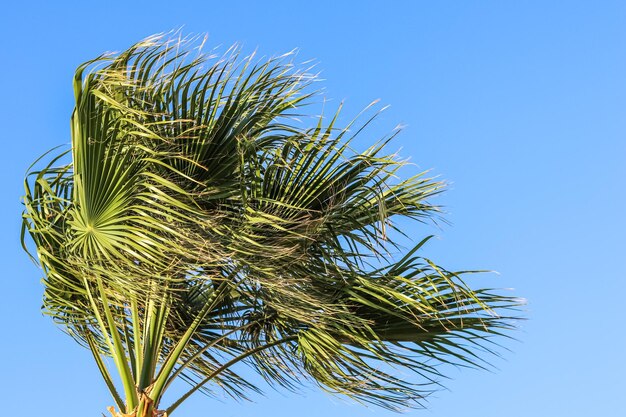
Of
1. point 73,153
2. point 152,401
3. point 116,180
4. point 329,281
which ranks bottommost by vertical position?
point 152,401

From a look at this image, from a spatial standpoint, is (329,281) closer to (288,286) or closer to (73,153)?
(288,286)

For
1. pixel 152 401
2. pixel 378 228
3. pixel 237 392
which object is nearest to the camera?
pixel 152 401

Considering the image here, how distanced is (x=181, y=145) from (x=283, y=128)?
681 millimetres

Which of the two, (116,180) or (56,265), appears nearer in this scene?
(116,180)

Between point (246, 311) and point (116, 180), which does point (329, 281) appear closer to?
point (246, 311)

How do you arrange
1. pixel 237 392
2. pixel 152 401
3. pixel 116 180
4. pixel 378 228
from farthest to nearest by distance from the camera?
1. pixel 237 392
2. pixel 378 228
3. pixel 152 401
4. pixel 116 180

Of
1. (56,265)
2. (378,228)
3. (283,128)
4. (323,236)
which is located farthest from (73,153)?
(378,228)

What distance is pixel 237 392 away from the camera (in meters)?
6.21

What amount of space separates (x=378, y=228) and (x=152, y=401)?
1.84 metres

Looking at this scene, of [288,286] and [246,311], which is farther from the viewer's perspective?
[246,311]

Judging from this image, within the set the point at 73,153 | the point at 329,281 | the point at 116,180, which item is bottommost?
the point at 329,281

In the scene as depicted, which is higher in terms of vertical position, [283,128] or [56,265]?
[283,128]

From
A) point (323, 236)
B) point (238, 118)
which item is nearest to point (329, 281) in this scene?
point (323, 236)

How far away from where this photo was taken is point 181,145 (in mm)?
5047
